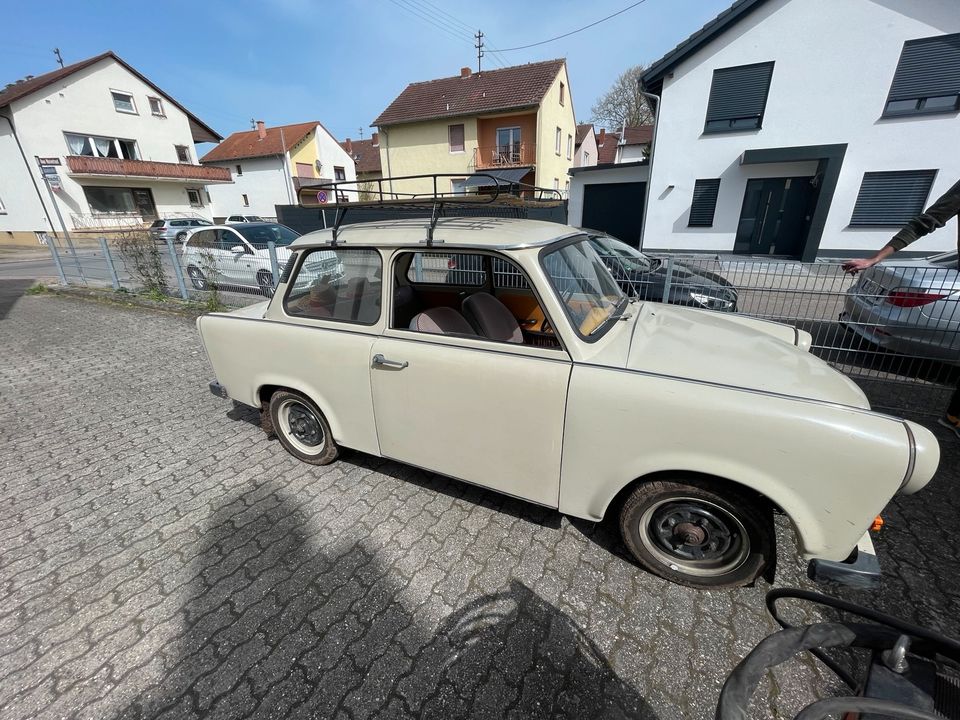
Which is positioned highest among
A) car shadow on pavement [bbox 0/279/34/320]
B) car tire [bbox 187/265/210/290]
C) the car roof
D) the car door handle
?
the car roof

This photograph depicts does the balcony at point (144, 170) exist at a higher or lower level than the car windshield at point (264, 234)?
higher

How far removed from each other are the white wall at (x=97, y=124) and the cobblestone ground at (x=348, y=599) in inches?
1206

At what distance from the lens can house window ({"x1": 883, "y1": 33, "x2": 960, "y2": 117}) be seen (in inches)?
401

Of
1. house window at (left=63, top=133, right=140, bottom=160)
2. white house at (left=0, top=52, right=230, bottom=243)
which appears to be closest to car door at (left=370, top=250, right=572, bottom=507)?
white house at (left=0, top=52, right=230, bottom=243)

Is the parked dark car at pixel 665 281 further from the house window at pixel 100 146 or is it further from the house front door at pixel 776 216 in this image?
the house window at pixel 100 146

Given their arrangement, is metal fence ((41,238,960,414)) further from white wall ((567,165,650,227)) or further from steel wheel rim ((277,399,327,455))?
white wall ((567,165,650,227))

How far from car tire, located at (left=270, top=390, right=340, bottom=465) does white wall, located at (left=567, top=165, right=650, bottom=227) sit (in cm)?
1442

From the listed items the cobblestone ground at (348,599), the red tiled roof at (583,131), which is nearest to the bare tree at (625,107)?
the red tiled roof at (583,131)

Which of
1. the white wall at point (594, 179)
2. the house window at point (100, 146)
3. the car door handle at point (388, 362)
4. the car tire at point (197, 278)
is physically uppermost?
the house window at point (100, 146)

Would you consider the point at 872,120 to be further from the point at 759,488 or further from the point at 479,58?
the point at 479,58

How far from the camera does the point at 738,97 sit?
1189 cm

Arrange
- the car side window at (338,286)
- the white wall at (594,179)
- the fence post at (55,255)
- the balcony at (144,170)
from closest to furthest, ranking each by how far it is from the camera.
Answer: the car side window at (338,286), the fence post at (55,255), the white wall at (594,179), the balcony at (144,170)

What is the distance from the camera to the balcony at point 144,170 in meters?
23.1

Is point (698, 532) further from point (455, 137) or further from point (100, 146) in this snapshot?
point (100, 146)
